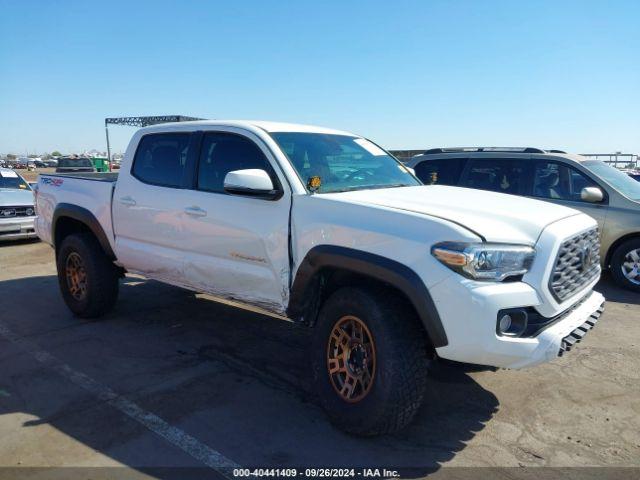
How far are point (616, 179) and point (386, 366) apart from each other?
21.0 ft

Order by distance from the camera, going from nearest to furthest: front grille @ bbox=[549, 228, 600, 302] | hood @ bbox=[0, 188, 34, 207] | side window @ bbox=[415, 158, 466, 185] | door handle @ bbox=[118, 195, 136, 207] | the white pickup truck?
the white pickup truck < front grille @ bbox=[549, 228, 600, 302] < door handle @ bbox=[118, 195, 136, 207] < side window @ bbox=[415, 158, 466, 185] < hood @ bbox=[0, 188, 34, 207]

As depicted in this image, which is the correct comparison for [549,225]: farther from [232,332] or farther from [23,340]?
[23,340]

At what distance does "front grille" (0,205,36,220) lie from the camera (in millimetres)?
10375

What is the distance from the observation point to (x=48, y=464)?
2967 millimetres

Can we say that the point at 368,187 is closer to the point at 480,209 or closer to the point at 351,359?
the point at 480,209

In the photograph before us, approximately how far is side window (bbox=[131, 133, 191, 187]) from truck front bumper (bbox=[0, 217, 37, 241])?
6.49m

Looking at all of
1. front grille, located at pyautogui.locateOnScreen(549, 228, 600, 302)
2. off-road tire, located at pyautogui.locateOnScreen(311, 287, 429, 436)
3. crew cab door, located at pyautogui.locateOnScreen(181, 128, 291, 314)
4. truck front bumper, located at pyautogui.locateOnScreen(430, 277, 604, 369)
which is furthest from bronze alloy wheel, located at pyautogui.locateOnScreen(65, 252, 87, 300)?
front grille, located at pyautogui.locateOnScreen(549, 228, 600, 302)

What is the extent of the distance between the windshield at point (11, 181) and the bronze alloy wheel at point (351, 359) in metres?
10.8

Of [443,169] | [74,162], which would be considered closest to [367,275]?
[443,169]

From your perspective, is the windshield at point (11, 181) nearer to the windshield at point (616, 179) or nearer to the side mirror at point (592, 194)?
the side mirror at point (592, 194)

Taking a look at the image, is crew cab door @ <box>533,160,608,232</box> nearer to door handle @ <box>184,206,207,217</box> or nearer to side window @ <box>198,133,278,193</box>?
side window @ <box>198,133,278,193</box>

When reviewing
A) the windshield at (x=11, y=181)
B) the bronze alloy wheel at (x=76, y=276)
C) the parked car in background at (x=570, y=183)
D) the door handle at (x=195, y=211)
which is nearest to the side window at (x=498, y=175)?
the parked car in background at (x=570, y=183)

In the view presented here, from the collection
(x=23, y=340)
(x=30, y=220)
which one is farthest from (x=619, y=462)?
(x=30, y=220)

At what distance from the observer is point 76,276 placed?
18.6ft
